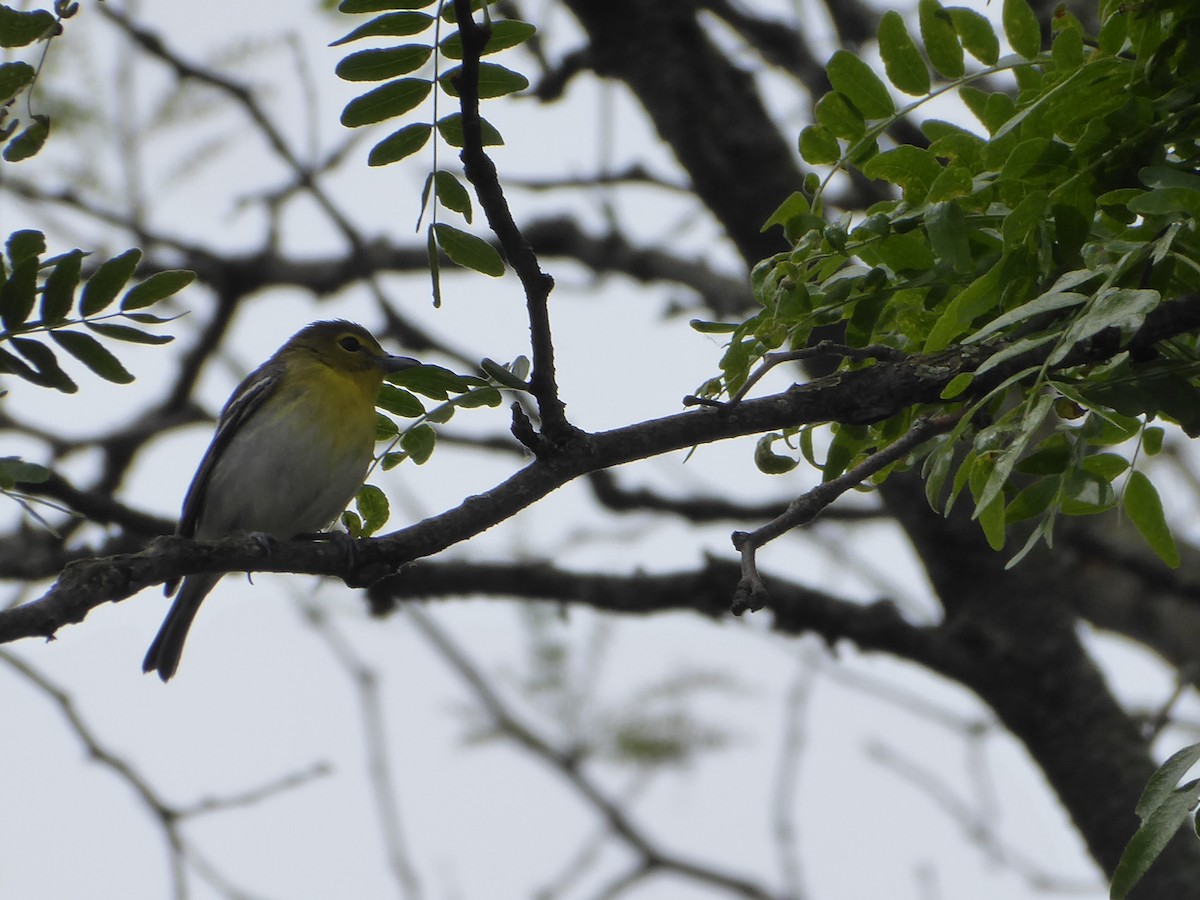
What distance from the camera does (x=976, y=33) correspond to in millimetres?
2838

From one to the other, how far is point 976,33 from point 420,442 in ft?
4.98

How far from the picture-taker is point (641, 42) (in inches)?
239

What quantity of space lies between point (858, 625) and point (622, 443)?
298 cm

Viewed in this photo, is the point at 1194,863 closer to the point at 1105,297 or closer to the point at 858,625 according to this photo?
the point at 858,625

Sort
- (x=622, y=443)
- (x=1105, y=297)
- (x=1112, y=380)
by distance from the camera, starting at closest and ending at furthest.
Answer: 1. (x=1105, y=297)
2. (x=1112, y=380)
3. (x=622, y=443)

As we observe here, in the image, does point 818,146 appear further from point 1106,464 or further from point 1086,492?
point 1086,492

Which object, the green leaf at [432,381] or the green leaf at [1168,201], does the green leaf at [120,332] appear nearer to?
the green leaf at [432,381]

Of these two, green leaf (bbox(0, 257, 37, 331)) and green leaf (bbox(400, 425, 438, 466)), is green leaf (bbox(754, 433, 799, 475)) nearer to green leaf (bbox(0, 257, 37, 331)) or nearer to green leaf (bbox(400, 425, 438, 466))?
green leaf (bbox(400, 425, 438, 466))

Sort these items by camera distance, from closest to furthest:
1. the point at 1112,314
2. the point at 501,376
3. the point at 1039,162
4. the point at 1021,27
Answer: the point at 1112,314 → the point at 1039,162 → the point at 501,376 → the point at 1021,27

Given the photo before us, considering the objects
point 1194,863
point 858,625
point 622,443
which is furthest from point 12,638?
point 1194,863

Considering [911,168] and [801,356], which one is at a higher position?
[911,168]

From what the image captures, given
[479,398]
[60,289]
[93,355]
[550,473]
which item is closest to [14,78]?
[60,289]

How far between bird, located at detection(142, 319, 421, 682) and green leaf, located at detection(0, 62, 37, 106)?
3156 mm

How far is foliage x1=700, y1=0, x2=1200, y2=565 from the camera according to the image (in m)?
2.24
